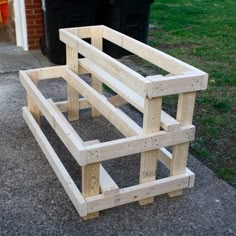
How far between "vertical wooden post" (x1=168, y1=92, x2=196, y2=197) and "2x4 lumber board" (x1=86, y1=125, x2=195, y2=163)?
0.21 feet

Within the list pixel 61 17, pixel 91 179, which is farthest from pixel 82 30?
pixel 61 17

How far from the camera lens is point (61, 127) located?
9.51 feet

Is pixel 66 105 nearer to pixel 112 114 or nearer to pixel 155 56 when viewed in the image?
pixel 112 114

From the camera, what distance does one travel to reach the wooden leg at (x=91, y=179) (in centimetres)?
265

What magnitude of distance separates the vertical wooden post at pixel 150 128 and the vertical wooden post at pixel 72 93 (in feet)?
4.44

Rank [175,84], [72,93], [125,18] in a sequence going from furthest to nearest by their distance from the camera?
[125,18], [72,93], [175,84]

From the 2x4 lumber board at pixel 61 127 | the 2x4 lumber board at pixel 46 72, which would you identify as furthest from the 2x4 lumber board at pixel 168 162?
the 2x4 lumber board at pixel 46 72

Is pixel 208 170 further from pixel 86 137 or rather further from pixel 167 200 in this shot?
pixel 86 137

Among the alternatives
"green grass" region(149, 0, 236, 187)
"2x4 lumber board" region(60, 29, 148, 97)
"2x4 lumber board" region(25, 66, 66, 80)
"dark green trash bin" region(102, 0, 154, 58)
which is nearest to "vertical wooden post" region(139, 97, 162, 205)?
"2x4 lumber board" region(60, 29, 148, 97)

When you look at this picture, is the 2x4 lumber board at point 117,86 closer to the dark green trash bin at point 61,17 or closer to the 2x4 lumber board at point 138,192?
the 2x4 lumber board at point 138,192

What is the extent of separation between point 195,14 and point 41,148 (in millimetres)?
6723

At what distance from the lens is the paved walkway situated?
8.91ft

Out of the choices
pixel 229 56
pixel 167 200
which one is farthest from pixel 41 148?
pixel 229 56

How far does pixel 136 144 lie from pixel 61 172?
23.8 inches
